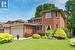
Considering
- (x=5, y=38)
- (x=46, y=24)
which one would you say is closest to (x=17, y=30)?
(x=46, y=24)

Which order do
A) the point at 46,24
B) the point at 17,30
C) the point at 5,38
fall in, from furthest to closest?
the point at 17,30 < the point at 46,24 < the point at 5,38

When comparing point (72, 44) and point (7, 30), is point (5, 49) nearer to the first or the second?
point (72, 44)

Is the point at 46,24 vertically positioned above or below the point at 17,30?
above

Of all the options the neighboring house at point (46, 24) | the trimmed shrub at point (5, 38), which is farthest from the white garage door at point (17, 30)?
the trimmed shrub at point (5, 38)

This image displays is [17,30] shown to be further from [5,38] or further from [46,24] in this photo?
[5,38]

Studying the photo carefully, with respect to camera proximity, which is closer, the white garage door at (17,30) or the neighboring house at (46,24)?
the neighboring house at (46,24)

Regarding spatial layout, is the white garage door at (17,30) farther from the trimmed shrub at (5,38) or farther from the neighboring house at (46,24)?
the trimmed shrub at (5,38)

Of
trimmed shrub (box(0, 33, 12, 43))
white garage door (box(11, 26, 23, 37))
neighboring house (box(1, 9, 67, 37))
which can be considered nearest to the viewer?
trimmed shrub (box(0, 33, 12, 43))

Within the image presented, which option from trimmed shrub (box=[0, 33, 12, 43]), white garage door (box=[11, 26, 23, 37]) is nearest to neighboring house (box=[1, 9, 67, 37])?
white garage door (box=[11, 26, 23, 37])

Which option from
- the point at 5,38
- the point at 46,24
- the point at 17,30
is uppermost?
the point at 46,24

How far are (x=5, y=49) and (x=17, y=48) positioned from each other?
1239 mm

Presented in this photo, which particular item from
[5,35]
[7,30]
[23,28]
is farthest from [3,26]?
[5,35]

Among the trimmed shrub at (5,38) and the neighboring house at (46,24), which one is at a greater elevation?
the neighboring house at (46,24)

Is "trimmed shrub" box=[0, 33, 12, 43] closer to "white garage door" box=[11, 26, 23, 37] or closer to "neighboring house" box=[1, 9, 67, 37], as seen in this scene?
"neighboring house" box=[1, 9, 67, 37]
